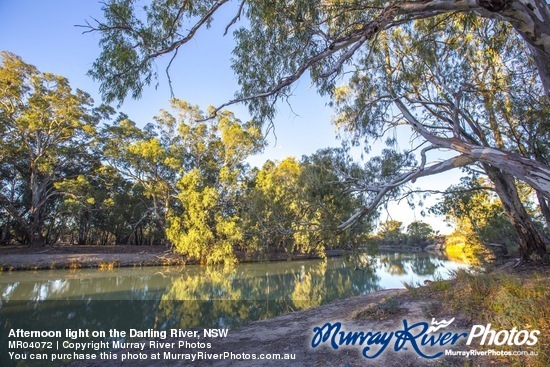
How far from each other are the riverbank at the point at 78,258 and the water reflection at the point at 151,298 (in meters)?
1.33

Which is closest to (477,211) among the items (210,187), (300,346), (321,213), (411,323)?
(321,213)

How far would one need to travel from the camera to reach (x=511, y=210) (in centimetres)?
606

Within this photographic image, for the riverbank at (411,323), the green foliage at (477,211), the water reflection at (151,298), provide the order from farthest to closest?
the green foliage at (477,211) < the water reflection at (151,298) < the riverbank at (411,323)

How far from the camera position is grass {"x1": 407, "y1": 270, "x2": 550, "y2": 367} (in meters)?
2.09

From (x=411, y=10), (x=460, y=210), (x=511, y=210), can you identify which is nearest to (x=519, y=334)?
(x=411, y=10)

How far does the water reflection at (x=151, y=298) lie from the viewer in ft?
18.4

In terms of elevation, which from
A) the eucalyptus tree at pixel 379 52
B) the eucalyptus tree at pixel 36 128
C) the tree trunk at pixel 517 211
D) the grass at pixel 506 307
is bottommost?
the grass at pixel 506 307

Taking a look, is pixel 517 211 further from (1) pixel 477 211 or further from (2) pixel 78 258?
(2) pixel 78 258

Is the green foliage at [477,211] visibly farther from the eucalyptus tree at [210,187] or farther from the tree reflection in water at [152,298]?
the eucalyptus tree at [210,187]

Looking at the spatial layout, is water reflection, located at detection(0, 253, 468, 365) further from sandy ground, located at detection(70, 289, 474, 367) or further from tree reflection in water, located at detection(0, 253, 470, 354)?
sandy ground, located at detection(70, 289, 474, 367)

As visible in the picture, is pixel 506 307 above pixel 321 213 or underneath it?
underneath

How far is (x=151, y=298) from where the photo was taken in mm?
7797

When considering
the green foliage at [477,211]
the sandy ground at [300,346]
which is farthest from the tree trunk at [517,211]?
the sandy ground at [300,346]

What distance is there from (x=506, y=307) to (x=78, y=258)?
16069 mm
